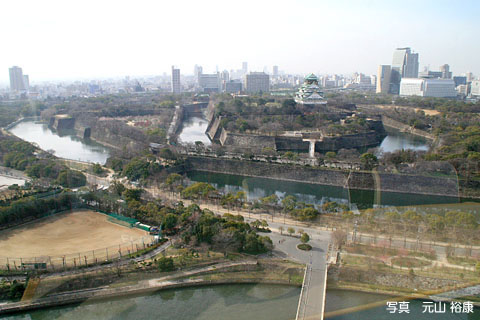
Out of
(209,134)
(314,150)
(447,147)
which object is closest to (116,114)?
(209,134)

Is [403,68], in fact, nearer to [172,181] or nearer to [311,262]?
[172,181]

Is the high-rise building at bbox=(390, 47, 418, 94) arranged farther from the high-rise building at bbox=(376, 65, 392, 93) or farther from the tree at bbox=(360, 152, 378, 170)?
the tree at bbox=(360, 152, 378, 170)

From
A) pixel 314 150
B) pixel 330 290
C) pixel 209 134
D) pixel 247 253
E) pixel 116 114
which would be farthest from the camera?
pixel 116 114

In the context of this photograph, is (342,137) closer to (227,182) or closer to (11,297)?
(227,182)

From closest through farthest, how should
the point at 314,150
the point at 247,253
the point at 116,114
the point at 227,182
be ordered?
1. the point at 247,253
2. the point at 227,182
3. the point at 314,150
4. the point at 116,114

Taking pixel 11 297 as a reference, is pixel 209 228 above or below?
above

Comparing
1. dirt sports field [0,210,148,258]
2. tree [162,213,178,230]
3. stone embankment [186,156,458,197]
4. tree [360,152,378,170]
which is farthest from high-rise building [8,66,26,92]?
tree [162,213,178,230]
